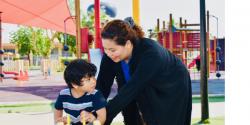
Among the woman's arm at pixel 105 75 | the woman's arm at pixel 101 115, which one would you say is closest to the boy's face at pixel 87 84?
the woman's arm at pixel 101 115

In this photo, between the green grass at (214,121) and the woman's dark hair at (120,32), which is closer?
the woman's dark hair at (120,32)

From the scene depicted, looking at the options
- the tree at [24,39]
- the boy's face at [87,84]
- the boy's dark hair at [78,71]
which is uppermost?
the tree at [24,39]

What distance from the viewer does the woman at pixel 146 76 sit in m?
2.00

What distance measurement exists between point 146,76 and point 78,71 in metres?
0.32

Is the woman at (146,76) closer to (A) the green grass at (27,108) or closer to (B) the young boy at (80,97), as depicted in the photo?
(B) the young boy at (80,97)

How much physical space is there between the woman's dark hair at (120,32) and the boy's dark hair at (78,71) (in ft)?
0.54

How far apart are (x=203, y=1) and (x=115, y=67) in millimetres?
2804

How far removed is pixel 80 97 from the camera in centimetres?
210

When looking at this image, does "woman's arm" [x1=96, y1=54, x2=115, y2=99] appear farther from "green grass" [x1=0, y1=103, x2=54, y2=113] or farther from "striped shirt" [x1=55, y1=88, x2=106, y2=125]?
"green grass" [x1=0, y1=103, x2=54, y2=113]
